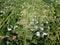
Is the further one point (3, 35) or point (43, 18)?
point (43, 18)

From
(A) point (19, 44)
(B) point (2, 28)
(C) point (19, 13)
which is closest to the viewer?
(A) point (19, 44)

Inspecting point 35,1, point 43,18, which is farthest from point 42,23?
point 35,1

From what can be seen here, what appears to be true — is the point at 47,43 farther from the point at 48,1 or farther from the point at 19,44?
the point at 48,1

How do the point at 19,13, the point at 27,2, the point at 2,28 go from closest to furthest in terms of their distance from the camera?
the point at 2,28, the point at 19,13, the point at 27,2

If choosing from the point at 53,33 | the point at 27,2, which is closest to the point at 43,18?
the point at 53,33

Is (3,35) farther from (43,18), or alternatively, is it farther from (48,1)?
(48,1)

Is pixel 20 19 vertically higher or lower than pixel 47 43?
higher
